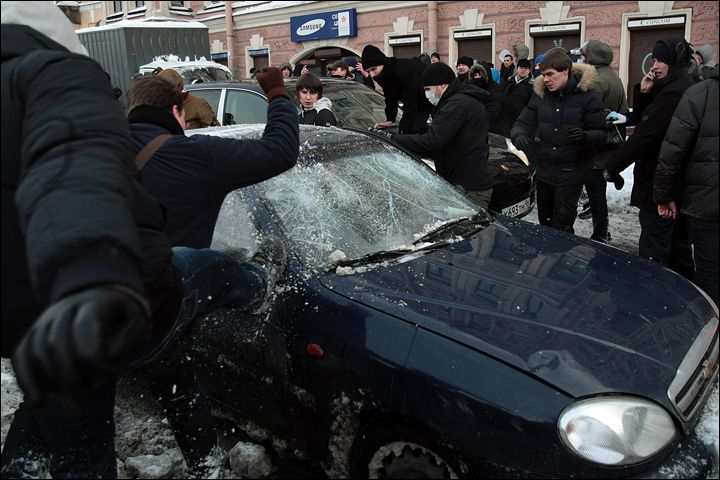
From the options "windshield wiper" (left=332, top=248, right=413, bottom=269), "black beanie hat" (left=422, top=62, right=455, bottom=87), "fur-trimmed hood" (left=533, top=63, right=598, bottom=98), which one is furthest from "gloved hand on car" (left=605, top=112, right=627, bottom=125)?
"windshield wiper" (left=332, top=248, right=413, bottom=269)

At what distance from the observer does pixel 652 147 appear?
415 centimetres

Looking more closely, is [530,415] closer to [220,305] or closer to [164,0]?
[220,305]

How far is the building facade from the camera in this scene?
11758 mm

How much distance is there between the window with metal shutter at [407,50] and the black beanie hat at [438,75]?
11008 millimetres

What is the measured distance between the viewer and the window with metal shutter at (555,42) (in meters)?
12.8

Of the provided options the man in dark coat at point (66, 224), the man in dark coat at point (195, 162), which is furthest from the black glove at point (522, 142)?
the man in dark coat at point (66, 224)

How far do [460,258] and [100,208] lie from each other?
1862 millimetres

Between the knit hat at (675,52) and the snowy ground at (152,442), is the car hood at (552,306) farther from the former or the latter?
the knit hat at (675,52)

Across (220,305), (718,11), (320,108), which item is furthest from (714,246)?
(718,11)

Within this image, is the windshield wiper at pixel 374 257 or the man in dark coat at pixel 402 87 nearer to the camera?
the windshield wiper at pixel 374 257

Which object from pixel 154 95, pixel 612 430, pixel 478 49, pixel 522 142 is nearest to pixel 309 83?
pixel 522 142

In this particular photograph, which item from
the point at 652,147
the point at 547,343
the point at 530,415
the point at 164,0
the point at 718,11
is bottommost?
the point at 530,415

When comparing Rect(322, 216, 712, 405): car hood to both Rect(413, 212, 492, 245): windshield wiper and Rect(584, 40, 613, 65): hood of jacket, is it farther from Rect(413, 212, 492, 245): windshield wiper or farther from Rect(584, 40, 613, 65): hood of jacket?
Rect(584, 40, 613, 65): hood of jacket

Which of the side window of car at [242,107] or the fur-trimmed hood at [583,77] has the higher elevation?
the fur-trimmed hood at [583,77]
